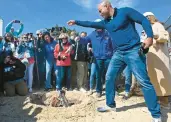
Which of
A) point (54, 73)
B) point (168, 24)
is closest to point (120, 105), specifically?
point (54, 73)

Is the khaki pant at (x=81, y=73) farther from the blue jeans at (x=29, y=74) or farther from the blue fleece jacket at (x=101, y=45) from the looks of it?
the blue fleece jacket at (x=101, y=45)

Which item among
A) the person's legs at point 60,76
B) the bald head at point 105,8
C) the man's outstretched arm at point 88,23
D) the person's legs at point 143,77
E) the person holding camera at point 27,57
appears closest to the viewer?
the person's legs at point 143,77

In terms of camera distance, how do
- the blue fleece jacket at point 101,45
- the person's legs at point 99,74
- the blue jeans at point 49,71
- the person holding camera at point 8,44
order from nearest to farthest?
the blue fleece jacket at point 101,45 → the person's legs at point 99,74 → the person holding camera at point 8,44 → the blue jeans at point 49,71

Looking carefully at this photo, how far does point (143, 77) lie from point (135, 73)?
0.58 feet

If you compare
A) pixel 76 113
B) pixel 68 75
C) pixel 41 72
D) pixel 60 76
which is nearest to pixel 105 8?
pixel 76 113

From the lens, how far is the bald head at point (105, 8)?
591 cm

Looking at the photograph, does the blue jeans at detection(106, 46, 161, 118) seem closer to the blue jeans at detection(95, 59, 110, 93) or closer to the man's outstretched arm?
the man's outstretched arm

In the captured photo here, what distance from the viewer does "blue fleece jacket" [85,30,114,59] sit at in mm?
8109

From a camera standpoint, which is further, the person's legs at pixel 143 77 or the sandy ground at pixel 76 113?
the sandy ground at pixel 76 113

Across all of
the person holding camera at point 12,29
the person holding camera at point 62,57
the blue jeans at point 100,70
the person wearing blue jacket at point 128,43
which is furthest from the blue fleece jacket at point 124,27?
the person holding camera at point 12,29

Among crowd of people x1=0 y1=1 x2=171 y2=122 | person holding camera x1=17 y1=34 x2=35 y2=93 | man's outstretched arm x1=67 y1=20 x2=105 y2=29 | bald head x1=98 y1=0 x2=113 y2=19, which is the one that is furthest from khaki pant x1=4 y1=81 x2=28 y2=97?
bald head x1=98 y1=0 x2=113 y2=19

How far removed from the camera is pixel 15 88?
8.70 meters

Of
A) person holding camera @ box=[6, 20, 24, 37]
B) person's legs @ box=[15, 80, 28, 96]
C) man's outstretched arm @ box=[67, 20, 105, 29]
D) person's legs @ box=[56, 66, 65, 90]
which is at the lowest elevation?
person's legs @ box=[15, 80, 28, 96]

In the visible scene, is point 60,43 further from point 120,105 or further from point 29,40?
point 120,105
